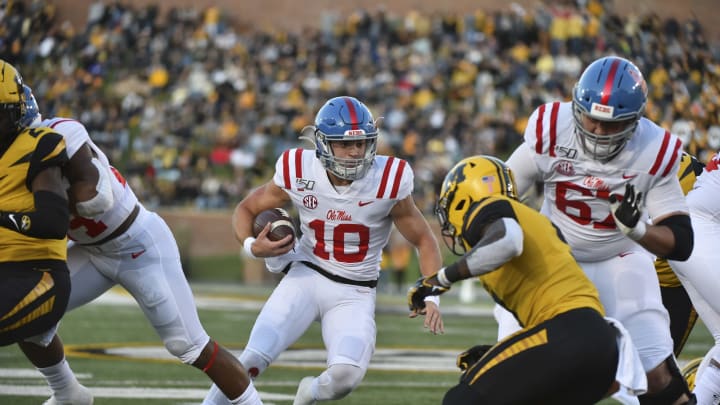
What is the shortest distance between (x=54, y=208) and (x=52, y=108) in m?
18.1

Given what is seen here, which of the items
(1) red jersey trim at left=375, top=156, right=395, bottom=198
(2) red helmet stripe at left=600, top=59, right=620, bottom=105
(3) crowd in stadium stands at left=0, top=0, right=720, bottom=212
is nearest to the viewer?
(2) red helmet stripe at left=600, top=59, right=620, bottom=105

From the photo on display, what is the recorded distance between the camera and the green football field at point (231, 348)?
6.76 meters

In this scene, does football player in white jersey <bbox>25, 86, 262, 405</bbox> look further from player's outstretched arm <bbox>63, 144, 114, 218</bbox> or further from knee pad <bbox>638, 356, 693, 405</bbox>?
knee pad <bbox>638, 356, 693, 405</bbox>

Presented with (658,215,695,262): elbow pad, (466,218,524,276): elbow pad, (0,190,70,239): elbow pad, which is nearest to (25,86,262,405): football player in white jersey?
(0,190,70,239): elbow pad

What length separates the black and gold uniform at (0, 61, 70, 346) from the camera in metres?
4.34

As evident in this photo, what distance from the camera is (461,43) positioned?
78.7 feet

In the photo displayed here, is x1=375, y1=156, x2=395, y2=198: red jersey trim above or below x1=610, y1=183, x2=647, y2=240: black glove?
below

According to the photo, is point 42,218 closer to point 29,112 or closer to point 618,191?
point 29,112

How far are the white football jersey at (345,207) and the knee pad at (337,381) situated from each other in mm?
541

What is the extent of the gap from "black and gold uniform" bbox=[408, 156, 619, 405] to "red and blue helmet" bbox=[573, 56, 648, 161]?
1.98 feet

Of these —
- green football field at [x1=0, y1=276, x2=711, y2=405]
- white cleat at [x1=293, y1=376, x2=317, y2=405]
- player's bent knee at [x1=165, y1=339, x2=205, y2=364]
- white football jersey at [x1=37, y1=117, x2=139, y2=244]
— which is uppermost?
white football jersey at [x1=37, y1=117, x2=139, y2=244]

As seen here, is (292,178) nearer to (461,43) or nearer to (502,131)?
(502,131)

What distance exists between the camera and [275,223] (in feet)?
17.4

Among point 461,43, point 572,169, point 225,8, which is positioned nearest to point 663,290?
point 572,169
